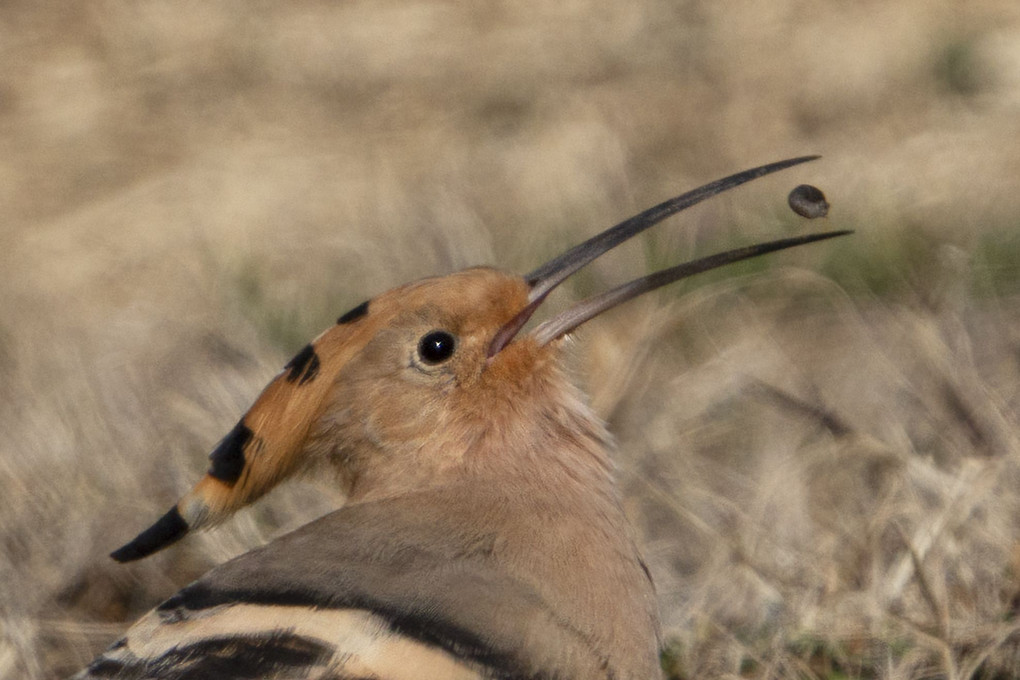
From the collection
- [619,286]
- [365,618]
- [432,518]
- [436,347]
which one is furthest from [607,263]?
[365,618]

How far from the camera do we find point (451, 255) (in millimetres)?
4012

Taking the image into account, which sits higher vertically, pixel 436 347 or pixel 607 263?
pixel 436 347

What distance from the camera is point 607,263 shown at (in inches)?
157

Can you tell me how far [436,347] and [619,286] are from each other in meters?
0.32

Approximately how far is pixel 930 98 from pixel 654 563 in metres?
2.40

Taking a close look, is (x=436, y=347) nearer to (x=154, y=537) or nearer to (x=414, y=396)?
(x=414, y=396)

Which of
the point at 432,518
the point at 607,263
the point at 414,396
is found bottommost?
the point at 607,263

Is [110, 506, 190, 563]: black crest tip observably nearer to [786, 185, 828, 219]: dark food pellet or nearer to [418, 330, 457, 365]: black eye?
[418, 330, 457, 365]: black eye

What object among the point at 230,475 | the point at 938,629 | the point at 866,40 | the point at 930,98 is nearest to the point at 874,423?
the point at 938,629

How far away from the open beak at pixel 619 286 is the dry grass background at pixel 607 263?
0.11 metres

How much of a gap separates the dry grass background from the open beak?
4.5 inches

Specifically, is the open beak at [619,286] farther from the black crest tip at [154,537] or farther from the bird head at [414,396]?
the black crest tip at [154,537]

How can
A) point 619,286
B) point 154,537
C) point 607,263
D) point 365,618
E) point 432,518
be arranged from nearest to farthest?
point 365,618 < point 432,518 < point 154,537 < point 619,286 < point 607,263

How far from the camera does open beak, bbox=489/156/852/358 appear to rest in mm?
2494
